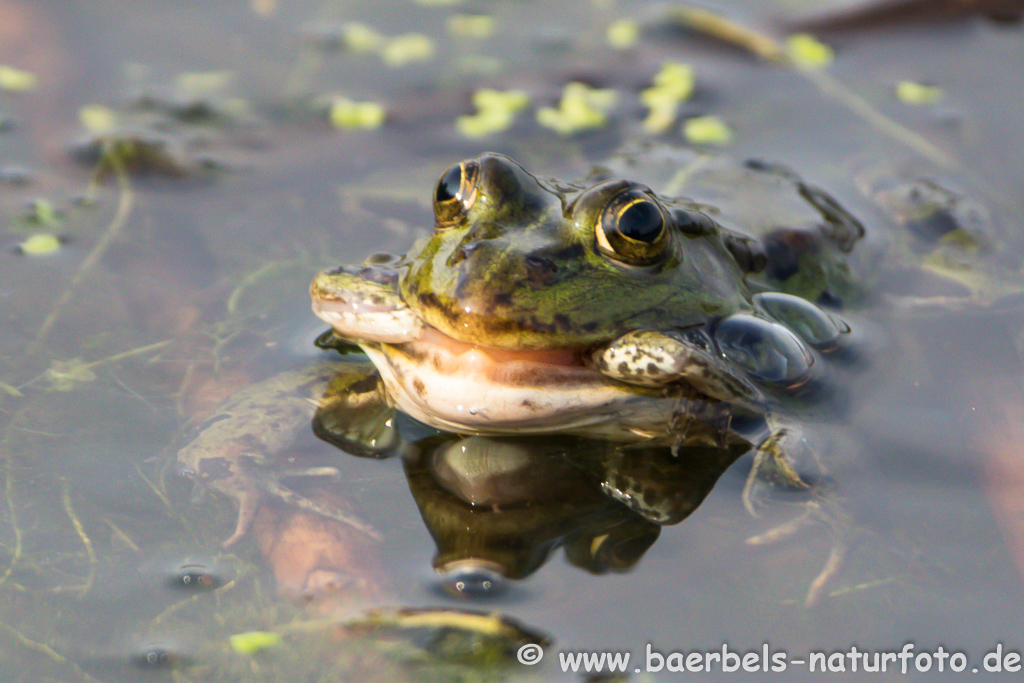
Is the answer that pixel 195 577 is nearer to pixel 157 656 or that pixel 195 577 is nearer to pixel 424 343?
pixel 157 656

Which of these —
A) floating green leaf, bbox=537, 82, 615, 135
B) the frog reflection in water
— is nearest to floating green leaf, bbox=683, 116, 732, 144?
floating green leaf, bbox=537, 82, 615, 135

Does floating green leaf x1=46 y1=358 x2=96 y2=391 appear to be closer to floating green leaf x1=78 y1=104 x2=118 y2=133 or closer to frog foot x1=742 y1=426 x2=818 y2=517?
floating green leaf x1=78 y1=104 x2=118 y2=133

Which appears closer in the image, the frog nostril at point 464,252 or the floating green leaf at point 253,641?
the floating green leaf at point 253,641

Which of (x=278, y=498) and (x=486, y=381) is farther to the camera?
(x=278, y=498)

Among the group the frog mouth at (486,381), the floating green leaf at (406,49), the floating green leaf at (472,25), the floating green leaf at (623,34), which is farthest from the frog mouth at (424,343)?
the floating green leaf at (623,34)

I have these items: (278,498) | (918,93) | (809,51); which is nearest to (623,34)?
(809,51)

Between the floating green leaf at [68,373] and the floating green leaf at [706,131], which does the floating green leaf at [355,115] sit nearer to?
the floating green leaf at [706,131]

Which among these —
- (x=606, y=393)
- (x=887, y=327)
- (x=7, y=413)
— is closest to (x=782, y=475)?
(x=606, y=393)
